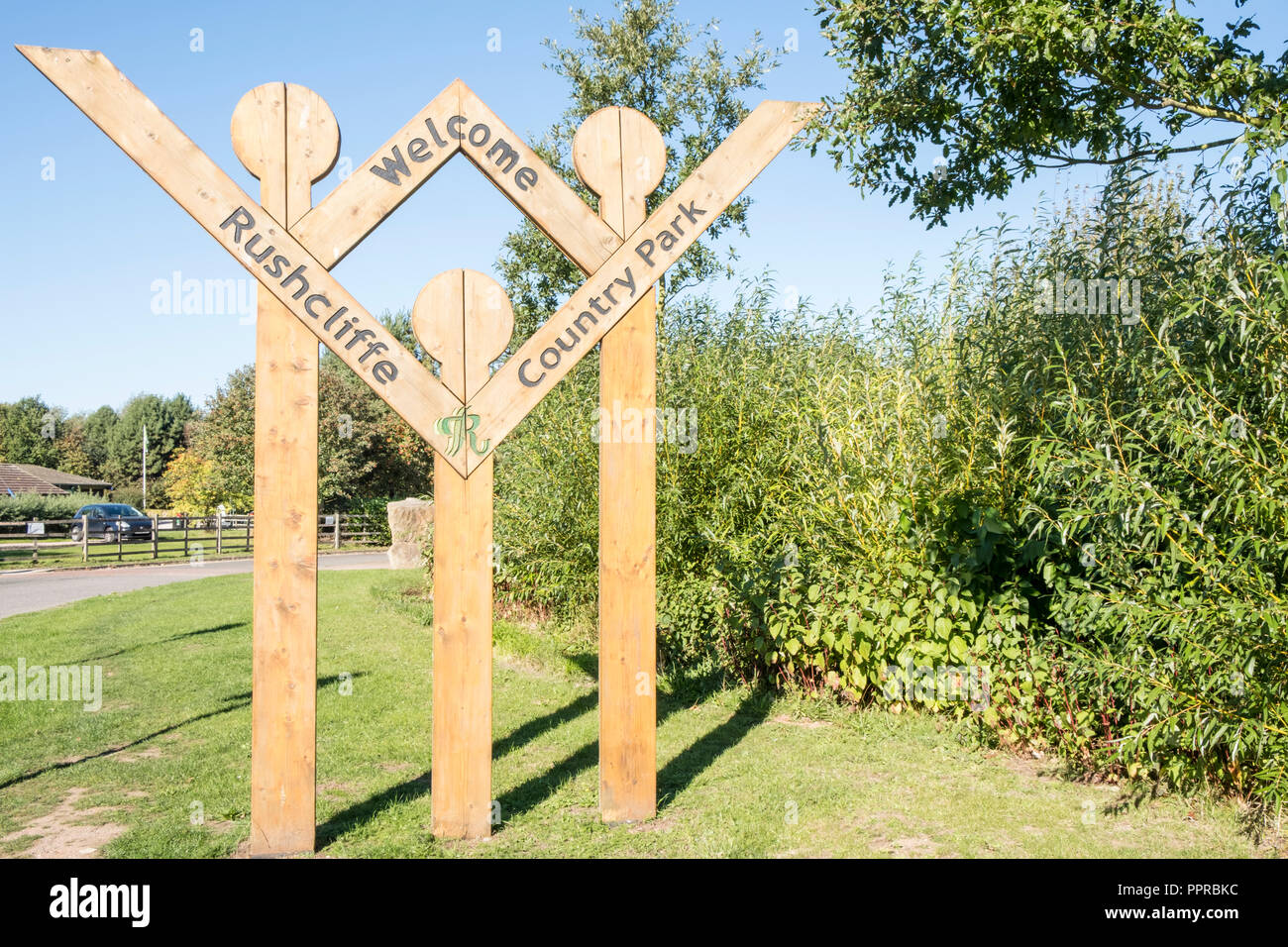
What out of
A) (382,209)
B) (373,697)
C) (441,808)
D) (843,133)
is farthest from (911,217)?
(373,697)

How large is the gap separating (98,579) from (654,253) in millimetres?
20165

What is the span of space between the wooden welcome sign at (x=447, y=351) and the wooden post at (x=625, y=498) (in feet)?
0.03

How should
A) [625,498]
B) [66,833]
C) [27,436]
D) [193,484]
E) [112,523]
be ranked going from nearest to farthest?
[66,833], [625,498], [112,523], [193,484], [27,436]

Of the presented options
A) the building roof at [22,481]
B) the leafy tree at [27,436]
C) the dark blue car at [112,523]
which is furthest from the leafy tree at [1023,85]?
the leafy tree at [27,436]

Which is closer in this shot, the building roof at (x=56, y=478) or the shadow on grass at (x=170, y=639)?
the shadow on grass at (x=170, y=639)

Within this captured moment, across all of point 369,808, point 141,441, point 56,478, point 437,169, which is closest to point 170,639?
point 369,808

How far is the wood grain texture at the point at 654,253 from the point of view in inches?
181

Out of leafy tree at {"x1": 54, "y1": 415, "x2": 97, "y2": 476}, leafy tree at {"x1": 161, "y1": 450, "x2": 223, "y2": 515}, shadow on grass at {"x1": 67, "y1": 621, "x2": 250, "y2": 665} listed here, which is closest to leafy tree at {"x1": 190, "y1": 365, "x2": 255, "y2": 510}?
leafy tree at {"x1": 161, "y1": 450, "x2": 223, "y2": 515}

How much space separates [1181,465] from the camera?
4.30m

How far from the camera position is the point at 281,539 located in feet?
14.0

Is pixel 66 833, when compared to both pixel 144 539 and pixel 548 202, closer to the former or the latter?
pixel 548 202

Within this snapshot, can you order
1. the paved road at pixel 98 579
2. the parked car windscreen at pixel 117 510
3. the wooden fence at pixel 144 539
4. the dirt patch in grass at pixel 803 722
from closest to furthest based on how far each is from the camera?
the dirt patch in grass at pixel 803 722
the paved road at pixel 98 579
the wooden fence at pixel 144 539
the parked car windscreen at pixel 117 510

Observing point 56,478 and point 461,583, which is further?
point 56,478

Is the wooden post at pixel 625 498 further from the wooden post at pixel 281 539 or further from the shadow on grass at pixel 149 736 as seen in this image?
the shadow on grass at pixel 149 736
